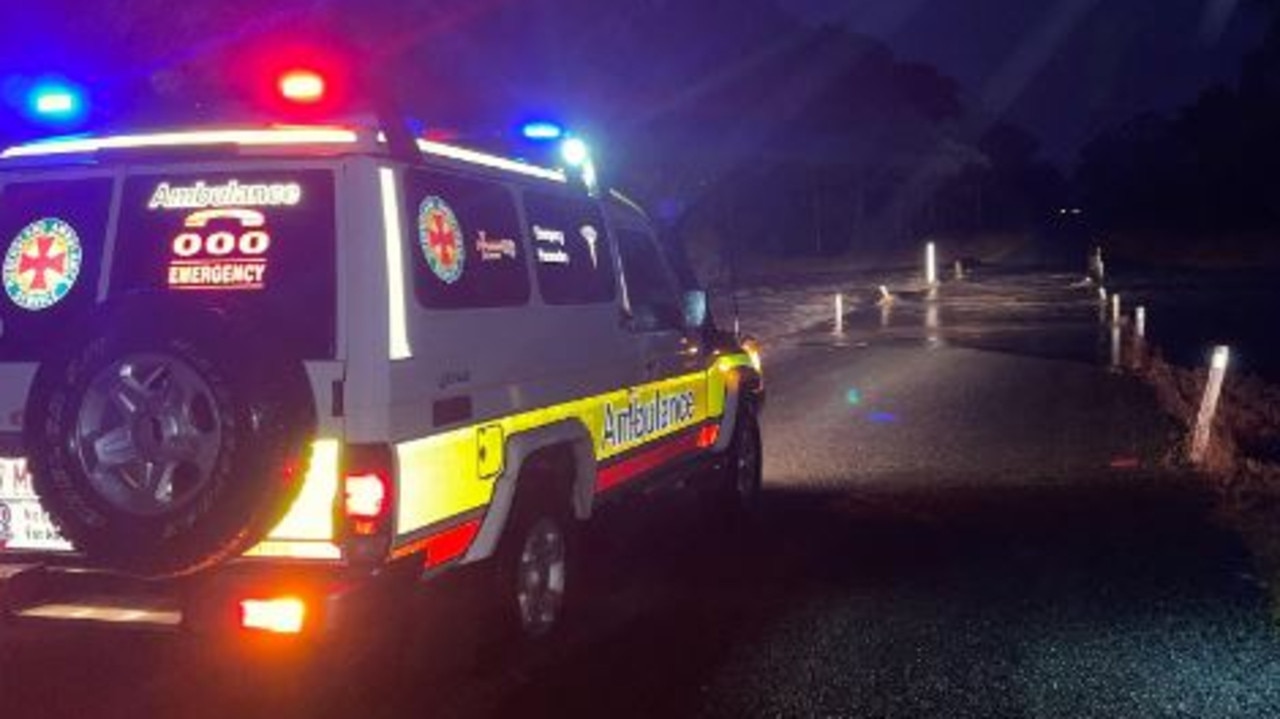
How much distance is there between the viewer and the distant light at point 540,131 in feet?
21.1

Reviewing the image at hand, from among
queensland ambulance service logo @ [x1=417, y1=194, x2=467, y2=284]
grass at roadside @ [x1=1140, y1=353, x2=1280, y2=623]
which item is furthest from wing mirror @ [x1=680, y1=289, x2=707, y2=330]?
grass at roadside @ [x1=1140, y1=353, x2=1280, y2=623]

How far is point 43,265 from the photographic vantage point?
5191 mm

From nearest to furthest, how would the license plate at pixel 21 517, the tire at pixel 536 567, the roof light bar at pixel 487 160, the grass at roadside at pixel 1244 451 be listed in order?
1. the license plate at pixel 21 517
2. the roof light bar at pixel 487 160
3. the tire at pixel 536 567
4. the grass at roadside at pixel 1244 451

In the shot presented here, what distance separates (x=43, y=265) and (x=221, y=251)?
74 centimetres

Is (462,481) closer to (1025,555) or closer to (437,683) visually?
(437,683)

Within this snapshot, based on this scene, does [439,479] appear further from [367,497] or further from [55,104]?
[55,104]

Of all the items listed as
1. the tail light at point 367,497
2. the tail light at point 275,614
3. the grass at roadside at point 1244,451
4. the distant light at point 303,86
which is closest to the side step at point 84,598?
the tail light at point 275,614

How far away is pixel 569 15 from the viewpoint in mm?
59375

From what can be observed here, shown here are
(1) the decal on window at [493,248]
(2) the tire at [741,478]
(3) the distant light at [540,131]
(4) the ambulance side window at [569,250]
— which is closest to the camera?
(1) the decal on window at [493,248]

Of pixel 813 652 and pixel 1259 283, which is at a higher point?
pixel 1259 283

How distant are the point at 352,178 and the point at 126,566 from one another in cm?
144

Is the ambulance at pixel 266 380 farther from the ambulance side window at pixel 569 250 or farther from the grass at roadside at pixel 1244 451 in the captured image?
the grass at roadside at pixel 1244 451

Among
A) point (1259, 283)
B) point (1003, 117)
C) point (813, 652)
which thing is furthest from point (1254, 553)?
point (1003, 117)

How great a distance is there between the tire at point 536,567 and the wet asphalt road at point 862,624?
5.4 inches
